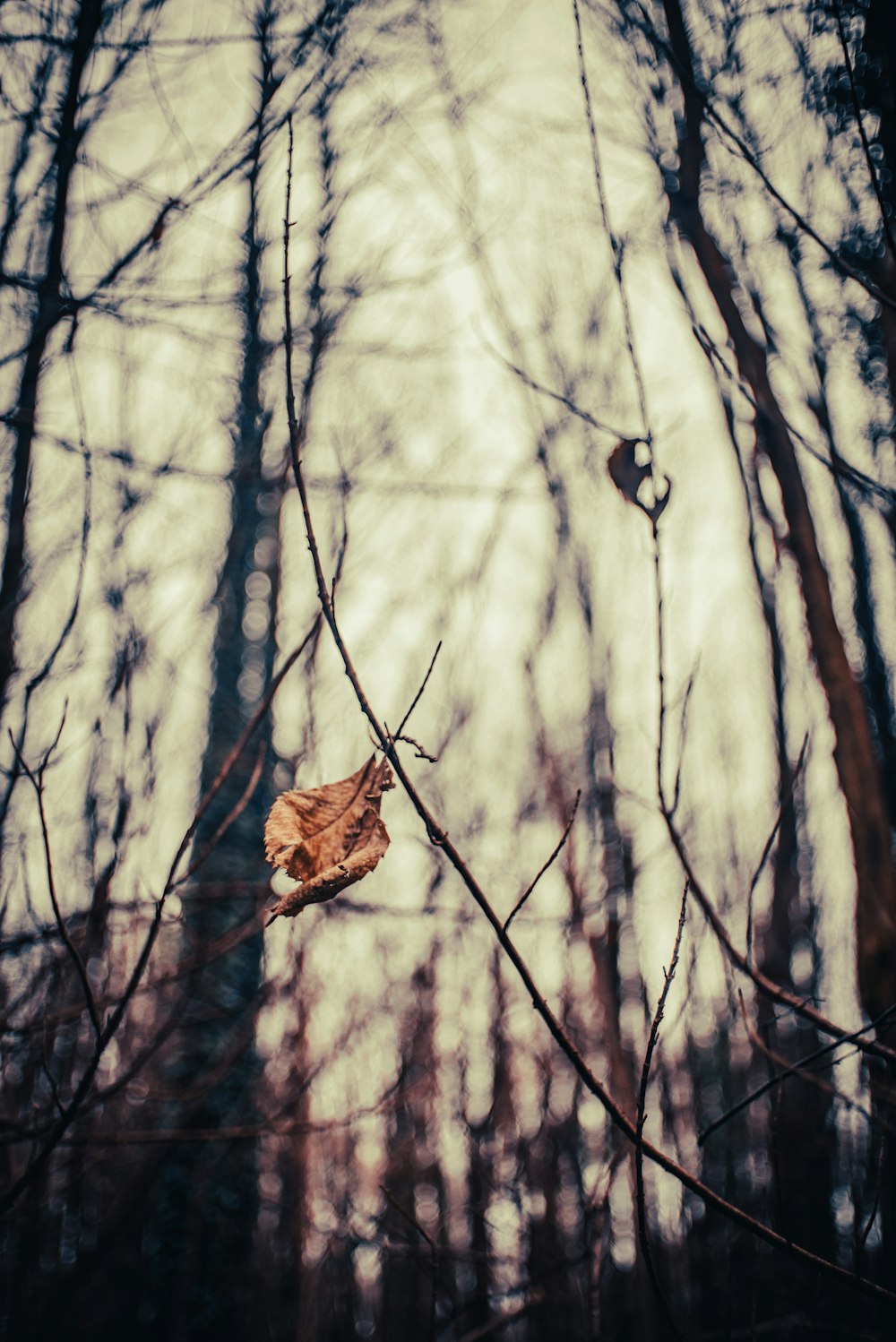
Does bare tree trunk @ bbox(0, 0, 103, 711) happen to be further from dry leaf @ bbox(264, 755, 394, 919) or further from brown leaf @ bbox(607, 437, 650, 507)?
brown leaf @ bbox(607, 437, 650, 507)

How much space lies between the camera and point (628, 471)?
3.50 feet

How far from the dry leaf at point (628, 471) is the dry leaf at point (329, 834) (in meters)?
0.51

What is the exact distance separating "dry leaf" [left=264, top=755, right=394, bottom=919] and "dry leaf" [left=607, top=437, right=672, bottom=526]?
1.66ft

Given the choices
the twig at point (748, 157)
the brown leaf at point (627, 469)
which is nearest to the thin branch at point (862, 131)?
the twig at point (748, 157)

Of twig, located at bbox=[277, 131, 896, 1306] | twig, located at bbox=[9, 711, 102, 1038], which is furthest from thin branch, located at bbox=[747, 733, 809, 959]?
twig, located at bbox=[9, 711, 102, 1038]

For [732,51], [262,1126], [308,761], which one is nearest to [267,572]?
[308,761]

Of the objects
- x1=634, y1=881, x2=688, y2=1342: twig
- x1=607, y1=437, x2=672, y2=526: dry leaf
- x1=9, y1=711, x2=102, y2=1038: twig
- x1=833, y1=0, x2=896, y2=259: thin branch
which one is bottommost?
x1=634, y1=881, x2=688, y2=1342: twig

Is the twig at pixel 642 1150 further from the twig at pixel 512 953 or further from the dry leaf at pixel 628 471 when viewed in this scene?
the dry leaf at pixel 628 471

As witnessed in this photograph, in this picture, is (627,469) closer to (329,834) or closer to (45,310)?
(329,834)

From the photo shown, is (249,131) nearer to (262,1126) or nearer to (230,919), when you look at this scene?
(262,1126)

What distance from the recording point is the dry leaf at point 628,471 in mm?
1037

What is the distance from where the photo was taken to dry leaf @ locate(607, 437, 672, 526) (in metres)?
1.04

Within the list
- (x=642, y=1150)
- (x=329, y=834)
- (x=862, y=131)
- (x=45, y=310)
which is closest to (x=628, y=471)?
(x=862, y=131)

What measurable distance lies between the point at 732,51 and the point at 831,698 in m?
1.33
